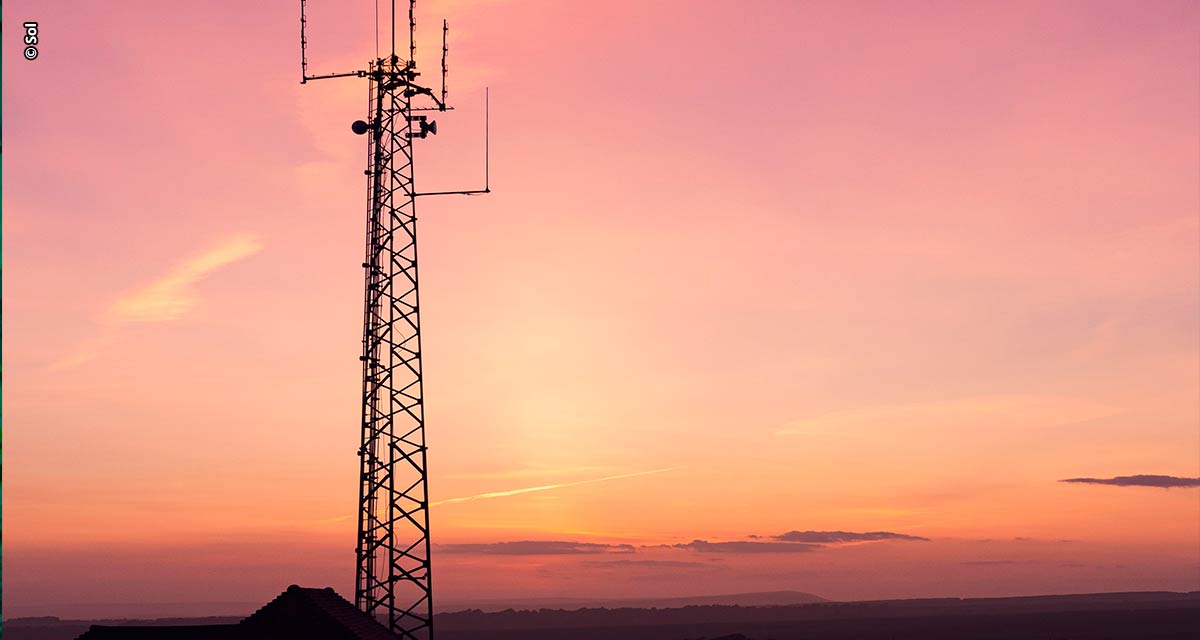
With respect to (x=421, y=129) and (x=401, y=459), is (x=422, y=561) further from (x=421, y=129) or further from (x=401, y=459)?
(x=421, y=129)

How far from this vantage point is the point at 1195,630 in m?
177

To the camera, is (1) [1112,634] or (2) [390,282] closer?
(2) [390,282]

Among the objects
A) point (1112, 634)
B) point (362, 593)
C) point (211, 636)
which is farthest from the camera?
point (1112, 634)

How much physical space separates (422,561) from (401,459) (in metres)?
3.84

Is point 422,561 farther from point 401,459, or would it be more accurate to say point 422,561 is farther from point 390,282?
point 390,282

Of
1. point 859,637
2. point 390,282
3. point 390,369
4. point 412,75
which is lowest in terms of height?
point 859,637

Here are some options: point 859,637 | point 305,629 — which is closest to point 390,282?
point 305,629

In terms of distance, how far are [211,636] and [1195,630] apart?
170 metres

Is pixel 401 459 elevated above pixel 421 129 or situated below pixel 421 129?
below

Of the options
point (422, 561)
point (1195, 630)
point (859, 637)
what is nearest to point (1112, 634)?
point (1195, 630)

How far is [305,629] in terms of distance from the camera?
40562 mm

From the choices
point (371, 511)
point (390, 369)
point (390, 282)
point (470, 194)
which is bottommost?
point (371, 511)

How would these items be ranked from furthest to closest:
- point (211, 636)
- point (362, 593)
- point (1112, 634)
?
point (1112, 634), point (362, 593), point (211, 636)

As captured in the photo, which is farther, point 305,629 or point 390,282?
point 390,282
